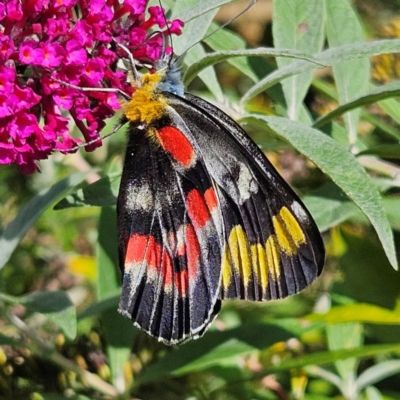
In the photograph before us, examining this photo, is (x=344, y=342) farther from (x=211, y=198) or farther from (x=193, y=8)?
(x=193, y=8)

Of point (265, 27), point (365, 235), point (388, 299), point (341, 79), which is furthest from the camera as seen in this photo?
point (265, 27)

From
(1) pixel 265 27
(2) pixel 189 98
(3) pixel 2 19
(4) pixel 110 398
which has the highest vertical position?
(1) pixel 265 27

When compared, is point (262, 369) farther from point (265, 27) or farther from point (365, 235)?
point (265, 27)

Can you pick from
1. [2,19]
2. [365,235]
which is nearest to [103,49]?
[2,19]

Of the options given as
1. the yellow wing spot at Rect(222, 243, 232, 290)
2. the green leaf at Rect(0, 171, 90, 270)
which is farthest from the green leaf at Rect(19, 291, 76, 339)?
the yellow wing spot at Rect(222, 243, 232, 290)

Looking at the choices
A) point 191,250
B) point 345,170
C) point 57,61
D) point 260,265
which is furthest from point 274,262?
point 57,61

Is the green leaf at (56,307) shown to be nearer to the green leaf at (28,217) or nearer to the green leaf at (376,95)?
the green leaf at (28,217)

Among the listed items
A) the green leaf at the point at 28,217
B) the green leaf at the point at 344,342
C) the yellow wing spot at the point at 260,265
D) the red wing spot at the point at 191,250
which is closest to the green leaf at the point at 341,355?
the green leaf at the point at 344,342
